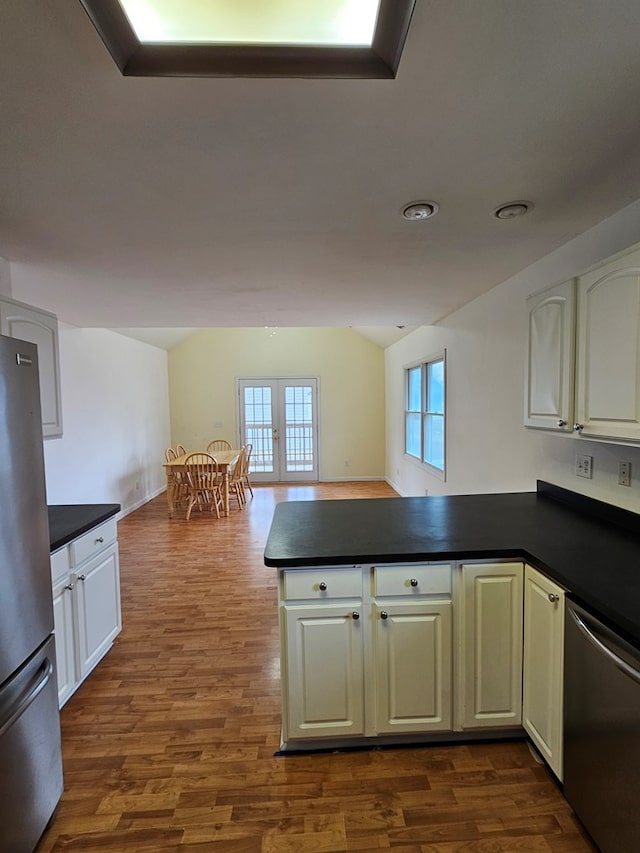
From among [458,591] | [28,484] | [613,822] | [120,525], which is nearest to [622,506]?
[458,591]

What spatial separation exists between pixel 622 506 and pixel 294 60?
215cm

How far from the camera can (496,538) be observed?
1.72 meters

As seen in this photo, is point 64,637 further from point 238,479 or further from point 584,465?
point 238,479

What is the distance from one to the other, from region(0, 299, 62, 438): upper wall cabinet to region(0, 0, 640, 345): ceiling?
0.34 meters

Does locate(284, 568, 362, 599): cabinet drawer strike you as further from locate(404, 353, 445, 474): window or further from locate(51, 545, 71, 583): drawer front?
locate(404, 353, 445, 474): window

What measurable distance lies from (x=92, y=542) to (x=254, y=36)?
233cm

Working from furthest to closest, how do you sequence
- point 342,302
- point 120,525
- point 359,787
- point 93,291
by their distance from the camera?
point 120,525, point 342,302, point 93,291, point 359,787

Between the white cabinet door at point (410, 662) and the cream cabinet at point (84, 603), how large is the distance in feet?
4.94

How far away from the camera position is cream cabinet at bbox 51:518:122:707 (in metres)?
1.90

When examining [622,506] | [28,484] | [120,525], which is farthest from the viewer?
[120,525]

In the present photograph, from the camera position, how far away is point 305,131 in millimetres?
1228

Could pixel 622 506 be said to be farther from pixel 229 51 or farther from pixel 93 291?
pixel 93 291

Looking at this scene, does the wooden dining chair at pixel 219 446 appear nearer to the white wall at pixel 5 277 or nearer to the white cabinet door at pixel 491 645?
the white wall at pixel 5 277

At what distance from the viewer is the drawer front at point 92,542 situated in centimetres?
203
